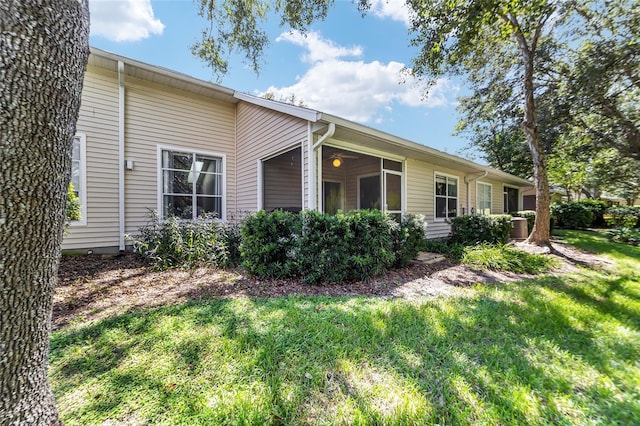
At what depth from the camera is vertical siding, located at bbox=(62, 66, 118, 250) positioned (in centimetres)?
566

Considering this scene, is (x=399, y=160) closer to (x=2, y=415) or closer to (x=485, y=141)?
(x=2, y=415)

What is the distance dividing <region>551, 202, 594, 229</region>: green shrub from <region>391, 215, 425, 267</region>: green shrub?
12914 mm

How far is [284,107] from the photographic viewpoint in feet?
16.8

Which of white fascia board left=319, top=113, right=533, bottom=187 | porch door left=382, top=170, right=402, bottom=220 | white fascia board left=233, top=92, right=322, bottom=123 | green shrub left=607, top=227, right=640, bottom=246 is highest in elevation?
white fascia board left=233, top=92, right=322, bottom=123

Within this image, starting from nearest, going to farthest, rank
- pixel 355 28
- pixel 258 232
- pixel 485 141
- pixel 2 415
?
pixel 2 415, pixel 258 232, pixel 355 28, pixel 485 141

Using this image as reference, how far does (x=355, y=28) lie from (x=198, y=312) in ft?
23.8

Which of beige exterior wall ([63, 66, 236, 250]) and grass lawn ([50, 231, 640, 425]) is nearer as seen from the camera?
grass lawn ([50, 231, 640, 425])

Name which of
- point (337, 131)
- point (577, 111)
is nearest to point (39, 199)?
point (337, 131)

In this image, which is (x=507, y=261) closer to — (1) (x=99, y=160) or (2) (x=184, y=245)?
(2) (x=184, y=245)

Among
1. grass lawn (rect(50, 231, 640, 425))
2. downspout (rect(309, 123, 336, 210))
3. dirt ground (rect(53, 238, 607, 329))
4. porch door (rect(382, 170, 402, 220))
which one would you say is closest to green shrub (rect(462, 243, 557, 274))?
dirt ground (rect(53, 238, 607, 329))

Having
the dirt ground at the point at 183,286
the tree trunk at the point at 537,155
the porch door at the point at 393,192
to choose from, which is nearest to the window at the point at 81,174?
the dirt ground at the point at 183,286

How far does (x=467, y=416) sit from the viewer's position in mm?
1527

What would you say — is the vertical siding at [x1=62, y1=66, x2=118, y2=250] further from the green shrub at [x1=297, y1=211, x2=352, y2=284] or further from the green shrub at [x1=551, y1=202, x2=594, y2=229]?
the green shrub at [x1=551, y1=202, x2=594, y2=229]

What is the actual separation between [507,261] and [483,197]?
6.88 metres
